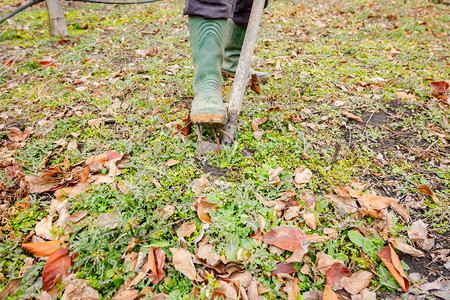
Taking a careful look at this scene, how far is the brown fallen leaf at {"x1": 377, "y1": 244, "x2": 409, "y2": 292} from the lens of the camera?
1058 mm

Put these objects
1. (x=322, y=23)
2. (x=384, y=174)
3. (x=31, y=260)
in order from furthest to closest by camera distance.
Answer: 1. (x=322, y=23)
2. (x=384, y=174)
3. (x=31, y=260)

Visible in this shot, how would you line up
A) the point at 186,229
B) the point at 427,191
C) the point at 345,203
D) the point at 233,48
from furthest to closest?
the point at 233,48
the point at 427,191
the point at 345,203
the point at 186,229

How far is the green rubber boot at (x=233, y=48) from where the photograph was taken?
226 centimetres

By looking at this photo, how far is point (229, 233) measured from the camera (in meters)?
1.20

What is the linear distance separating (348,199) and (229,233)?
68cm

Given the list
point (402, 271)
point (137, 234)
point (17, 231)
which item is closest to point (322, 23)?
point (402, 271)

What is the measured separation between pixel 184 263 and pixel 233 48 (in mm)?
1996

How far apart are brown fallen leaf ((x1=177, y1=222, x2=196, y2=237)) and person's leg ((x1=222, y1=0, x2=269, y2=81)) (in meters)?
1.43

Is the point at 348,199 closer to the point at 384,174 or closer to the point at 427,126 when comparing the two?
the point at 384,174

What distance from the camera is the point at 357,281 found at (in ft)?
3.53

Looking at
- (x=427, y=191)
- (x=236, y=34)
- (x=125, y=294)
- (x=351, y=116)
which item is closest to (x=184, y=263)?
(x=125, y=294)

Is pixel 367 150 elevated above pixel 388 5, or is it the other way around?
pixel 388 5

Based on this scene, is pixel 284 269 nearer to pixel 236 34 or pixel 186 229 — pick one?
pixel 186 229

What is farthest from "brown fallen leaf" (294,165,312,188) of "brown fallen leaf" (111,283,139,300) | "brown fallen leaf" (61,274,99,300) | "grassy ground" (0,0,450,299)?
"brown fallen leaf" (61,274,99,300)
